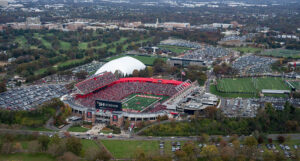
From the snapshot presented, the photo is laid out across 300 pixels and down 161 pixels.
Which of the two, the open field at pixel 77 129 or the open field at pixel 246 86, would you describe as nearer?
the open field at pixel 77 129

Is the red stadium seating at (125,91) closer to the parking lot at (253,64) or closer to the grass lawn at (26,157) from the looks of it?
the grass lawn at (26,157)

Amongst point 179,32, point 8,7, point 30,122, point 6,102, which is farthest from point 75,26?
point 30,122

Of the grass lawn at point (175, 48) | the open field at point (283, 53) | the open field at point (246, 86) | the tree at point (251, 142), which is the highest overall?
the open field at point (283, 53)

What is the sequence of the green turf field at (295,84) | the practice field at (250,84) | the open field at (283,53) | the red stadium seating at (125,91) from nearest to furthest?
the red stadium seating at (125,91) → the practice field at (250,84) → the green turf field at (295,84) → the open field at (283,53)

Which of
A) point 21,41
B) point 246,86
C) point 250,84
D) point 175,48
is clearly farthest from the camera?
point 175,48

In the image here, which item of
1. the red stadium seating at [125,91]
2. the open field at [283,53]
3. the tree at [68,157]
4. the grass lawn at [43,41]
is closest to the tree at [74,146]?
the tree at [68,157]

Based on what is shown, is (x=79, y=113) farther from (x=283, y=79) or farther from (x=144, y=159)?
(x=283, y=79)

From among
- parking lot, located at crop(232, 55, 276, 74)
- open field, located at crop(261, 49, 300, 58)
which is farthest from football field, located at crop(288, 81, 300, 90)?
open field, located at crop(261, 49, 300, 58)

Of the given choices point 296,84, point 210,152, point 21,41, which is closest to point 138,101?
point 210,152

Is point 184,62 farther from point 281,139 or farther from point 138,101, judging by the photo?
point 281,139
